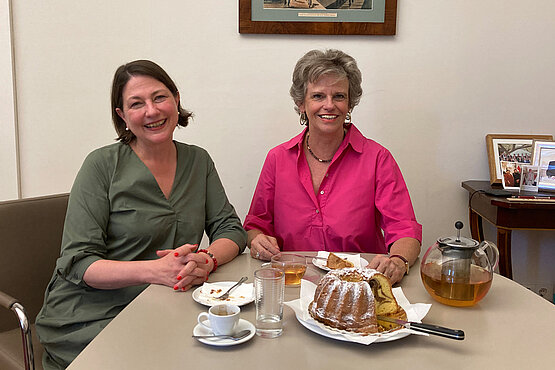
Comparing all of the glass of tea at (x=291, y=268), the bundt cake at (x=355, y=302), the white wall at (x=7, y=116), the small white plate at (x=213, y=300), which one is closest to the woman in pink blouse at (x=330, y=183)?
the glass of tea at (x=291, y=268)

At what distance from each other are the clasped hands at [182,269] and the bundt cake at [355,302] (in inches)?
15.0

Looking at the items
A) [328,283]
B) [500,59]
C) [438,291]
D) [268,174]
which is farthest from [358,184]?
[500,59]

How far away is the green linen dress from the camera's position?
1.53m

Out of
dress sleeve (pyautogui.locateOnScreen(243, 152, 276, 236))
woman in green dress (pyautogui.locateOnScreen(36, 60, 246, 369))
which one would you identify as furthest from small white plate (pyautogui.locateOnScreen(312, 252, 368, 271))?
dress sleeve (pyautogui.locateOnScreen(243, 152, 276, 236))

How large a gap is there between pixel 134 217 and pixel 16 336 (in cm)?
57

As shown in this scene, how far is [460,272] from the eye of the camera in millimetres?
1252

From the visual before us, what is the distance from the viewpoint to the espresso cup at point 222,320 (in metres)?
1.06

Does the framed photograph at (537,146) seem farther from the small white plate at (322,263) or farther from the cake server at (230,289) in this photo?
the cake server at (230,289)

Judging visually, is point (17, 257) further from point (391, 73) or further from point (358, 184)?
point (391, 73)

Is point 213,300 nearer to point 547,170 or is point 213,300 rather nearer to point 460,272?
point 460,272

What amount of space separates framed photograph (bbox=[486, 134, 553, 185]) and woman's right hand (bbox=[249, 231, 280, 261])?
1413mm

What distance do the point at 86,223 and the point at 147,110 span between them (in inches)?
16.3

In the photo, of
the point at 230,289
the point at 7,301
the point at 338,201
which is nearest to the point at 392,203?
the point at 338,201

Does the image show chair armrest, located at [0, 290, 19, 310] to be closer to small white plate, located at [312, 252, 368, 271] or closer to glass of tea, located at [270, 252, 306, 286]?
glass of tea, located at [270, 252, 306, 286]
